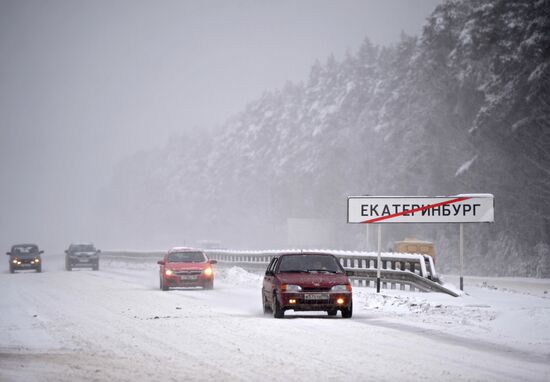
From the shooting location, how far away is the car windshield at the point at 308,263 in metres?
18.0

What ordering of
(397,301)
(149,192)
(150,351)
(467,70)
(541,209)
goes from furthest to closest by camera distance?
(149,192) → (467,70) → (541,209) → (397,301) → (150,351)

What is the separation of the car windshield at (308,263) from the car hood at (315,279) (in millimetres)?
580

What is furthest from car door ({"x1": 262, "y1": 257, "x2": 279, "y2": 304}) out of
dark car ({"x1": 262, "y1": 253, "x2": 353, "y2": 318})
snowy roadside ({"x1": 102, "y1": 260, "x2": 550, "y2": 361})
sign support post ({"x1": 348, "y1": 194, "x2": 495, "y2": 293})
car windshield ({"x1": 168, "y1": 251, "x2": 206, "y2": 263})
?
car windshield ({"x1": 168, "y1": 251, "x2": 206, "y2": 263})

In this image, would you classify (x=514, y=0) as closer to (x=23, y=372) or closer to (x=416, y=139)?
(x=416, y=139)

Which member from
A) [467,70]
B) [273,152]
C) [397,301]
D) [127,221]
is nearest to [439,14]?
[467,70]

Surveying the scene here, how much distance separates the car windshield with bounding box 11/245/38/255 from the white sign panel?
101 ft

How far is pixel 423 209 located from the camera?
23.4 metres

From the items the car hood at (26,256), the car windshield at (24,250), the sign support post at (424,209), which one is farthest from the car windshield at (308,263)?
the car windshield at (24,250)

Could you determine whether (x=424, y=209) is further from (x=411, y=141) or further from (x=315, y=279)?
(x=411, y=141)

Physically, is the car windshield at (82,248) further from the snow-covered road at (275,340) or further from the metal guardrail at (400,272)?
the snow-covered road at (275,340)

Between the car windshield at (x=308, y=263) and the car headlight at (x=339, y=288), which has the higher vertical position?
the car windshield at (x=308, y=263)

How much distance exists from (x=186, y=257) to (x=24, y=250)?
24.1m

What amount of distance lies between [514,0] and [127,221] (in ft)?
450

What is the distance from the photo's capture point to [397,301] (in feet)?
67.1
